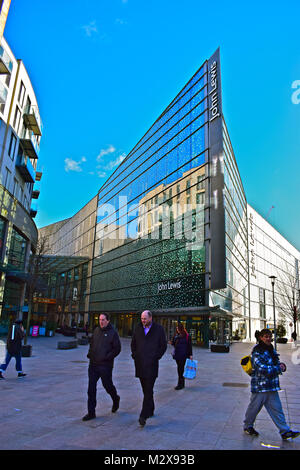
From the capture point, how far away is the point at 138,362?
17.9 feet

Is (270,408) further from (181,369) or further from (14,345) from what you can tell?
Result: (14,345)

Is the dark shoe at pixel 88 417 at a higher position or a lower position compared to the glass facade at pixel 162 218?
lower

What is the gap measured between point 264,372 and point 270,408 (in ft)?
1.52

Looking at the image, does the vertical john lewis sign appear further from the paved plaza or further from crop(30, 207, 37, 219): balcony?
crop(30, 207, 37, 219): balcony

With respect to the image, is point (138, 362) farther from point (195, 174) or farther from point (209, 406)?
point (195, 174)

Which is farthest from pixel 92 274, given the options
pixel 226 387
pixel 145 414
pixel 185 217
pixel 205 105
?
pixel 145 414

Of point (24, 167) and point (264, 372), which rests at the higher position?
point (24, 167)

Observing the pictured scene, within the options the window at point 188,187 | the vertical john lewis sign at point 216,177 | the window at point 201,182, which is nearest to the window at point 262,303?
the window at point 188,187

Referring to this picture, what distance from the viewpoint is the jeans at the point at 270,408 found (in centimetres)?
445

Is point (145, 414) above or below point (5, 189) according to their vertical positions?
below

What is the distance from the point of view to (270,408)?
15.0 feet

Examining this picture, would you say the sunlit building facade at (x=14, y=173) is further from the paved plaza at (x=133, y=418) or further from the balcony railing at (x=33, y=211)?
the paved plaza at (x=133, y=418)

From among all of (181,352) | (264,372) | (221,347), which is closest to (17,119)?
(221,347)
